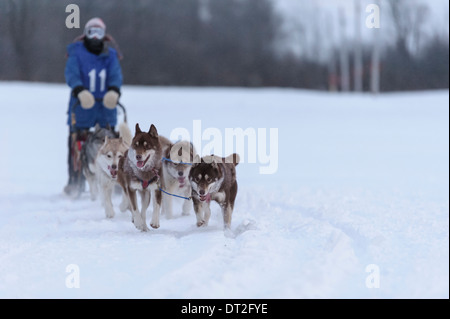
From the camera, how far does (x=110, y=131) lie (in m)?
4.08

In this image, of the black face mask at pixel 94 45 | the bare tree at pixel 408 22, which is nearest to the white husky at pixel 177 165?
the black face mask at pixel 94 45

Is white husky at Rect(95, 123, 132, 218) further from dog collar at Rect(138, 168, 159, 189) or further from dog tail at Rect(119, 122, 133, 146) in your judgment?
dog collar at Rect(138, 168, 159, 189)

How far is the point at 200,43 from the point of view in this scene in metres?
19.3

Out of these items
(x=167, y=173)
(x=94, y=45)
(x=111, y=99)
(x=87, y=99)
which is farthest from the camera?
(x=94, y=45)

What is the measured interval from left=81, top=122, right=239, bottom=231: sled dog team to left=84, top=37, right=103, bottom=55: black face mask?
1.09m

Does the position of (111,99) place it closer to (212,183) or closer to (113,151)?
(113,151)

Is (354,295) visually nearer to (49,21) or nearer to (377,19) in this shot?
(377,19)

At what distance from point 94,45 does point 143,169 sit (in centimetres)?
185

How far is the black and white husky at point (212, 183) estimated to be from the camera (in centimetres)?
243

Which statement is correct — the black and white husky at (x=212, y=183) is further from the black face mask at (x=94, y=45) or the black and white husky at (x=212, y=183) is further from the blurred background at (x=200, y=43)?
the blurred background at (x=200, y=43)

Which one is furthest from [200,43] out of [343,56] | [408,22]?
[408,22]

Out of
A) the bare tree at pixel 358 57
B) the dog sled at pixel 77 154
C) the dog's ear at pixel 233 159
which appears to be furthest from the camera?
the bare tree at pixel 358 57
